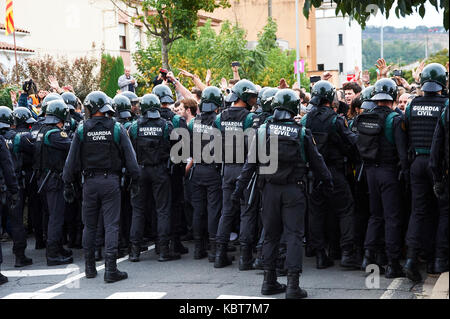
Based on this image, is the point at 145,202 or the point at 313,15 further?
the point at 313,15

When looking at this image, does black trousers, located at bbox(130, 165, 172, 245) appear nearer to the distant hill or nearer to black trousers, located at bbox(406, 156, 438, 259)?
black trousers, located at bbox(406, 156, 438, 259)

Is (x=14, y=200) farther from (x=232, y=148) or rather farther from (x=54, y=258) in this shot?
(x=232, y=148)

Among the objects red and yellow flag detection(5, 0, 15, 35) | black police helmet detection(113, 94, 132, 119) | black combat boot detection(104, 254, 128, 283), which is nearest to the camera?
black combat boot detection(104, 254, 128, 283)

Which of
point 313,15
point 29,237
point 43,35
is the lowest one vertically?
point 29,237

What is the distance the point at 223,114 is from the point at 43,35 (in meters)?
27.7

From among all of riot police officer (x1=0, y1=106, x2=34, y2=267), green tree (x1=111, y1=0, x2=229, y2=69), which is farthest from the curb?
green tree (x1=111, y1=0, x2=229, y2=69)

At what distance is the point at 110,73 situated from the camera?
3117cm

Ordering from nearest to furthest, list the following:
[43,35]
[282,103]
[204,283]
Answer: [282,103] → [204,283] → [43,35]

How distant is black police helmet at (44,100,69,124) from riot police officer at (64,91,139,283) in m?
1.01

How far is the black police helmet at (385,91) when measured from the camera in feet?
25.0

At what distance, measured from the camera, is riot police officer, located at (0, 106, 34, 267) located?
30.2 feet

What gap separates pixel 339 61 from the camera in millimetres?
66188

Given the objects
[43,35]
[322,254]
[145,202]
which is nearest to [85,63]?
[43,35]
